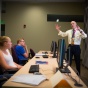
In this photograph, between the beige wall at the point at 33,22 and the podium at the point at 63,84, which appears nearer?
the podium at the point at 63,84

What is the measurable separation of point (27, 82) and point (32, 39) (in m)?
7.18

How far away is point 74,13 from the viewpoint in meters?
8.61

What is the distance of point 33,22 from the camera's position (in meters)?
8.78

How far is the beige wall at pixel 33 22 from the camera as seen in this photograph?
8.69 meters

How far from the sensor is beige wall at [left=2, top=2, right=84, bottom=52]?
869 cm

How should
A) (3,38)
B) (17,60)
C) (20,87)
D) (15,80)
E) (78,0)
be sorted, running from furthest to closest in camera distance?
1. (78,0)
2. (17,60)
3. (3,38)
4. (15,80)
5. (20,87)

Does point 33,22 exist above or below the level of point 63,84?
above

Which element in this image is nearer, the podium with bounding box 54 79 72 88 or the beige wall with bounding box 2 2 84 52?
the podium with bounding box 54 79 72 88

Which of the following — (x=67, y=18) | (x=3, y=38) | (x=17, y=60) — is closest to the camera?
(x=3, y=38)

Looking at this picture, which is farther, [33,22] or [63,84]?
[33,22]

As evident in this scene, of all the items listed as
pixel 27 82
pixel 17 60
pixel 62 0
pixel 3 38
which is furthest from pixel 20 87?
pixel 62 0

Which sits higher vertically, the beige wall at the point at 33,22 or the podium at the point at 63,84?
the beige wall at the point at 33,22

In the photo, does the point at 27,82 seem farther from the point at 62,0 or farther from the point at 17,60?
the point at 62,0

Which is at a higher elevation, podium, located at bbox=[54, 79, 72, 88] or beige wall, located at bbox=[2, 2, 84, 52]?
beige wall, located at bbox=[2, 2, 84, 52]
